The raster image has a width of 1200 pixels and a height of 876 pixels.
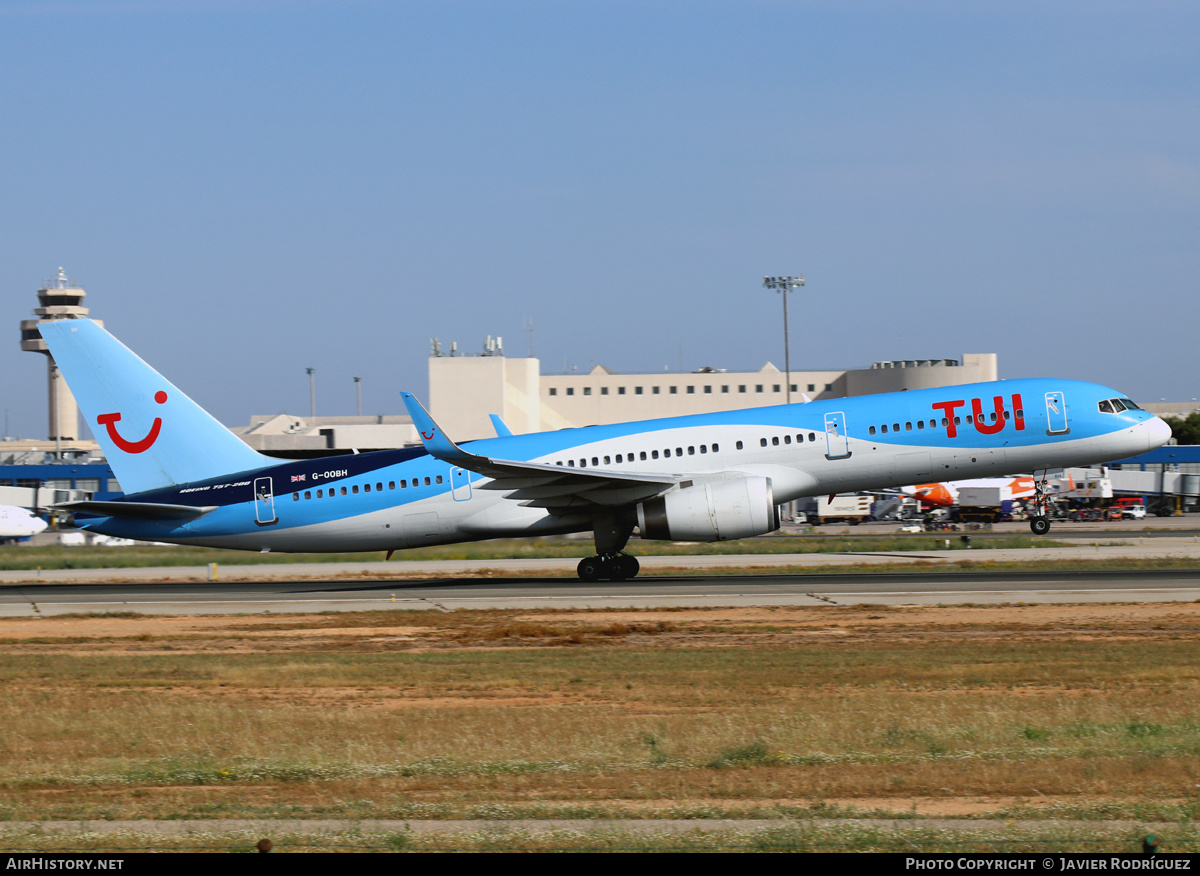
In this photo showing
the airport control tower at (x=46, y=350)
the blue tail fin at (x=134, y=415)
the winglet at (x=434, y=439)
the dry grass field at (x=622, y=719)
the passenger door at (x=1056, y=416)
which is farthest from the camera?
the airport control tower at (x=46, y=350)

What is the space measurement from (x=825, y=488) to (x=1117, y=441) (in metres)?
8.53

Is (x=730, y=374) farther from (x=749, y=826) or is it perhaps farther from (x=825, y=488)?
(x=749, y=826)

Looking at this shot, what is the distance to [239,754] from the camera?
1255 cm

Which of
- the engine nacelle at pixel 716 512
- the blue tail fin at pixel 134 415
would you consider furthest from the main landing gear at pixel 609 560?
the blue tail fin at pixel 134 415

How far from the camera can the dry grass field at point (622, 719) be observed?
1023 centimetres

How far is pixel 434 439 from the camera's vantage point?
29.5m

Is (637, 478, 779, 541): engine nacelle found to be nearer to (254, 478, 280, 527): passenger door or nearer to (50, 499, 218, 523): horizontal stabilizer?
(254, 478, 280, 527): passenger door

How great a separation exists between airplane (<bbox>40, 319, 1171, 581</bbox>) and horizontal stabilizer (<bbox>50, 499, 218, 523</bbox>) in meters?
0.06

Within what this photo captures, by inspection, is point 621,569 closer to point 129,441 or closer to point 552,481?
point 552,481

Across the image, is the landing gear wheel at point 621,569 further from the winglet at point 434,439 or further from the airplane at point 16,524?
the airplane at point 16,524

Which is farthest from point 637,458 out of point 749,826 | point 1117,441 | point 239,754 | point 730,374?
point 730,374

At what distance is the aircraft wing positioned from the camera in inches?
1171

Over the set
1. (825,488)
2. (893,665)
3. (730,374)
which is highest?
(730,374)

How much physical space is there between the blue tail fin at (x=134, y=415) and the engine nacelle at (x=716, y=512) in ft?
42.0
